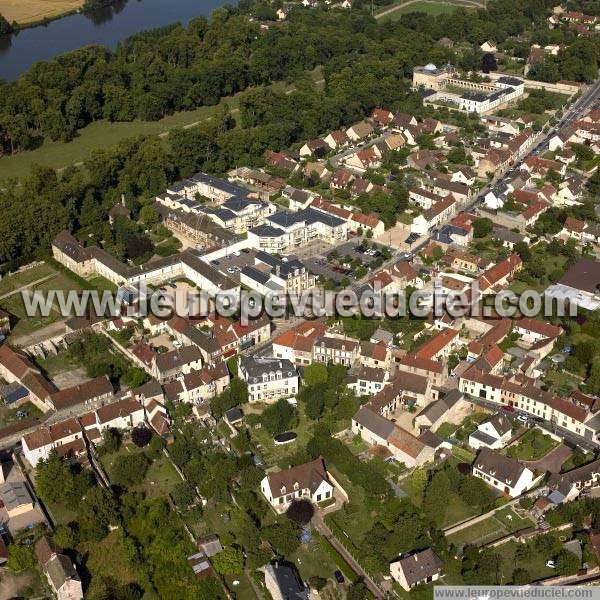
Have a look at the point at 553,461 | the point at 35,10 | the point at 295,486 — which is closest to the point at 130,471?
the point at 295,486

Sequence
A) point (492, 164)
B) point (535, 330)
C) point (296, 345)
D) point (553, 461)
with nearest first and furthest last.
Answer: point (553, 461)
point (296, 345)
point (535, 330)
point (492, 164)

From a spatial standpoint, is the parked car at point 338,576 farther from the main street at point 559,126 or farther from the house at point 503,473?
the main street at point 559,126

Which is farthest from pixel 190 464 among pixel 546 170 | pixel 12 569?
pixel 546 170

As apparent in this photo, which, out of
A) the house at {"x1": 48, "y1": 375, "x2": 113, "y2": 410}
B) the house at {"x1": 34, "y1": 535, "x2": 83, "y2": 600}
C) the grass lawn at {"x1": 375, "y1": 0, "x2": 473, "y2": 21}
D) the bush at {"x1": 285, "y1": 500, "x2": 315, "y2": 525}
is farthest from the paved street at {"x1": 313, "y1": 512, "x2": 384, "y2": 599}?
the grass lawn at {"x1": 375, "y1": 0, "x2": 473, "y2": 21}

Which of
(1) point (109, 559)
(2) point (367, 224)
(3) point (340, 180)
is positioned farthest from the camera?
(3) point (340, 180)

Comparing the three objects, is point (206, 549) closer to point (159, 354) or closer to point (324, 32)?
point (159, 354)

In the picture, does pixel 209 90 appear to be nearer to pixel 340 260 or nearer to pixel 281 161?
pixel 281 161
